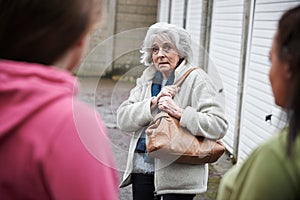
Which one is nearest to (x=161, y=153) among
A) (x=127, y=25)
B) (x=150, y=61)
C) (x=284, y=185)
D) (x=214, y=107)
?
(x=214, y=107)

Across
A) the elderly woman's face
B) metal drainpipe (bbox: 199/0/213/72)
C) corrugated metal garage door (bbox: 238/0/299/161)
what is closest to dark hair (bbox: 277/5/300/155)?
the elderly woman's face

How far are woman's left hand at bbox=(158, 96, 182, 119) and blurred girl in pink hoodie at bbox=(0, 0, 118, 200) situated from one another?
139 cm

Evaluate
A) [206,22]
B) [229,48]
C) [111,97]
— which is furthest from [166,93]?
[206,22]

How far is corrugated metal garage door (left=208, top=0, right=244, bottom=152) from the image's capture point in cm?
660

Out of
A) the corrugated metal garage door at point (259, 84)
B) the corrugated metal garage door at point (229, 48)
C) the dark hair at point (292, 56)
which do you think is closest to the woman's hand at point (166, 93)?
the dark hair at point (292, 56)

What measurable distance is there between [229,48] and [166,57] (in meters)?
4.55

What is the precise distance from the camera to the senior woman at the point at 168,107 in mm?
2584

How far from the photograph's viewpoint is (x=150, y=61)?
2.77 m

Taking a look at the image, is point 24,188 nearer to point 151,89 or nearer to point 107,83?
point 151,89

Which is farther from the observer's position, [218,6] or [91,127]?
[218,6]

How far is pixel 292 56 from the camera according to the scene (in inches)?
49.0

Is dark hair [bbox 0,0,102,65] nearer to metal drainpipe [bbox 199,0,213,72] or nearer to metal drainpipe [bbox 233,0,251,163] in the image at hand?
metal drainpipe [bbox 233,0,251,163]

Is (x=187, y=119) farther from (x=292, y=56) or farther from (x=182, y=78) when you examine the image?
(x=292, y=56)

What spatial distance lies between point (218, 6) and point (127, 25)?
22.0ft
